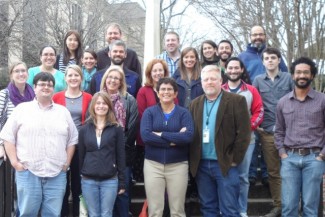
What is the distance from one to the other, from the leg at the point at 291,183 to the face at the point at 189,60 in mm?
1739

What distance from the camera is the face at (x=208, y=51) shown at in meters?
6.77

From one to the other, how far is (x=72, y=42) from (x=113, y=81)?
5.10 ft

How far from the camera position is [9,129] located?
5023mm

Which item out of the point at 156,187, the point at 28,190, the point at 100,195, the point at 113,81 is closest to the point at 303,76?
the point at 156,187

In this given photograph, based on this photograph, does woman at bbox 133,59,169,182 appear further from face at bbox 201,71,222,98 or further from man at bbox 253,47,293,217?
man at bbox 253,47,293,217

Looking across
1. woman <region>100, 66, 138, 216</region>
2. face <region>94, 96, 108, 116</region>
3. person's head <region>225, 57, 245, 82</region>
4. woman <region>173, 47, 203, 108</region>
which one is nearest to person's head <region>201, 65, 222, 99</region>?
person's head <region>225, 57, 245, 82</region>

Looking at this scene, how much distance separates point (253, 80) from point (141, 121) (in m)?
2.04

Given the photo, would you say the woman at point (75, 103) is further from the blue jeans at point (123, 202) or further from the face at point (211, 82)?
the face at point (211, 82)

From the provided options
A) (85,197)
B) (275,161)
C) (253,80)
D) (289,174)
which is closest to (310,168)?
(289,174)

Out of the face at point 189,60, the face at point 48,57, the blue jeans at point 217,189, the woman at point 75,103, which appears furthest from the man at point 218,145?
the face at point 48,57

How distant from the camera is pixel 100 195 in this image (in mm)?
5180

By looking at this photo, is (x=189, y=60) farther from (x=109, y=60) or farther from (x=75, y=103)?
(x=75, y=103)

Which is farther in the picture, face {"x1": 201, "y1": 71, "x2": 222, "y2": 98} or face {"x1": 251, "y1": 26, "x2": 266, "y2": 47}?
face {"x1": 251, "y1": 26, "x2": 266, "y2": 47}

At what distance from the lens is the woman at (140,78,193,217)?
535 centimetres
